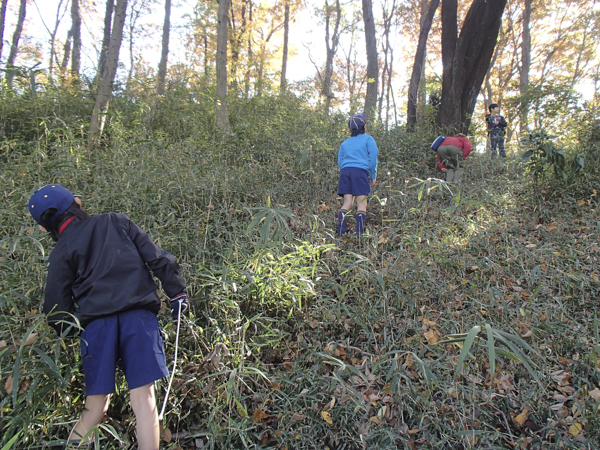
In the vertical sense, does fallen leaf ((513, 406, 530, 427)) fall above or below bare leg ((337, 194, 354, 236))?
below

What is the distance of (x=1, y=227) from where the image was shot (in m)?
3.62

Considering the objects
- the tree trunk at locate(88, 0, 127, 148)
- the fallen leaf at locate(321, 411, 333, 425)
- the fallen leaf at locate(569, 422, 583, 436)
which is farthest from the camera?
the tree trunk at locate(88, 0, 127, 148)

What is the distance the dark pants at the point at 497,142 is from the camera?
6.94 meters

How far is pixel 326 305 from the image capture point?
332cm

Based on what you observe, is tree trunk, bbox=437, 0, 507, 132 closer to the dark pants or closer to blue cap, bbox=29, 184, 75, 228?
the dark pants

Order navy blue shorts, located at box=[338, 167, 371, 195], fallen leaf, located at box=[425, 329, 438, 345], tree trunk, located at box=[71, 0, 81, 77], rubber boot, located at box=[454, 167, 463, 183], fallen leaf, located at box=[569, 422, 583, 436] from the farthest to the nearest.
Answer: tree trunk, located at box=[71, 0, 81, 77], rubber boot, located at box=[454, 167, 463, 183], navy blue shorts, located at box=[338, 167, 371, 195], fallen leaf, located at box=[425, 329, 438, 345], fallen leaf, located at box=[569, 422, 583, 436]

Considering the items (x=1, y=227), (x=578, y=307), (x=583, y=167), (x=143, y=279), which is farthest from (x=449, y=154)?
(x=1, y=227)

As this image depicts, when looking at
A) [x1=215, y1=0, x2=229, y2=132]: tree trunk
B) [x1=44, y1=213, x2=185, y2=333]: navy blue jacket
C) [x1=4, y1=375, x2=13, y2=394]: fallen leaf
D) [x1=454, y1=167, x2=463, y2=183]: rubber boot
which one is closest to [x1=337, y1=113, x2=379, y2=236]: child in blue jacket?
[x1=454, y1=167, x2=463, y2=183]: rubber boot

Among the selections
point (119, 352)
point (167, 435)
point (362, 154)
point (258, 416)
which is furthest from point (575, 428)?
point (362, 154)

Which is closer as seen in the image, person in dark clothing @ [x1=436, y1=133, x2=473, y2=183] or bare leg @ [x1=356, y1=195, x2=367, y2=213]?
bare leg @ [x1=356, y1=195, x2=367, y2=213]

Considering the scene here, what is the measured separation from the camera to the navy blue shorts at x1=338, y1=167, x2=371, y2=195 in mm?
4531

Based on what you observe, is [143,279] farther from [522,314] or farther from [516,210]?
[516,210]

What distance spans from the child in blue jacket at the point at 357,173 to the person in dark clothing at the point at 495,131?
3.66 m

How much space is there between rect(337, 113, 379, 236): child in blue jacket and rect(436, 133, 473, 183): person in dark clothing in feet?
6.60
